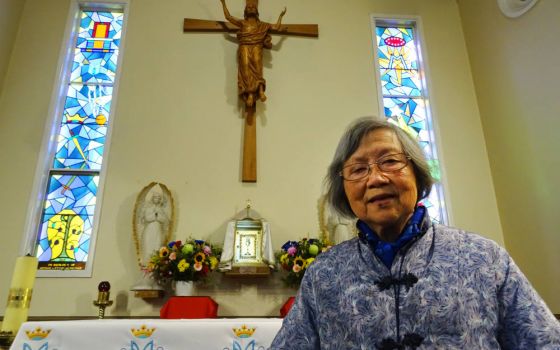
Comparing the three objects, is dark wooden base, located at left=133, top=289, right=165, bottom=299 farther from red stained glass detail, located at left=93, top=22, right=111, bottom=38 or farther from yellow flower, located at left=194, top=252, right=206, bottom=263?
red stained glass detail, located at left=93, top=22, right=111, bottom=38

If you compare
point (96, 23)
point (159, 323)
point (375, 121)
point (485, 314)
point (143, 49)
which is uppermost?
point (96, 23)

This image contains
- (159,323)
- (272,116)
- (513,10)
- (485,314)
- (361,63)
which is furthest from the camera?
(361,63)

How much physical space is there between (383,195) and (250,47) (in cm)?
342

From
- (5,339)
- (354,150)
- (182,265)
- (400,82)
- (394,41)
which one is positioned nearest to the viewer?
(354,150)

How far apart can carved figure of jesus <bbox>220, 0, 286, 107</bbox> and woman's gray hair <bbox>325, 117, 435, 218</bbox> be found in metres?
2.73

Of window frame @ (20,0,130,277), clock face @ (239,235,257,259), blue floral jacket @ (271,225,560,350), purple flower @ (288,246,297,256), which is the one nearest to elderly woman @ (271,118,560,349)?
blue floral jacket @ (271,225,560,350)

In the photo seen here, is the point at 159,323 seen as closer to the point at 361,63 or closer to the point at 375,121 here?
the point at 375,121

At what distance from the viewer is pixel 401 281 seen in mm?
1126

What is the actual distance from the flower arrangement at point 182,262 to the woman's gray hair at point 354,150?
6.64 feet

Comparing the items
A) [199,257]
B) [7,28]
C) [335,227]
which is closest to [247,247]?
[199,257]

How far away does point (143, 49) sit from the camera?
4531 millimetres

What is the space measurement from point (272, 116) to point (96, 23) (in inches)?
92.3

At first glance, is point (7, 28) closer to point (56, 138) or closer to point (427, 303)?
point (56, 138)

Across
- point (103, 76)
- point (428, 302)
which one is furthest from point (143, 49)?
point (428, 302)
